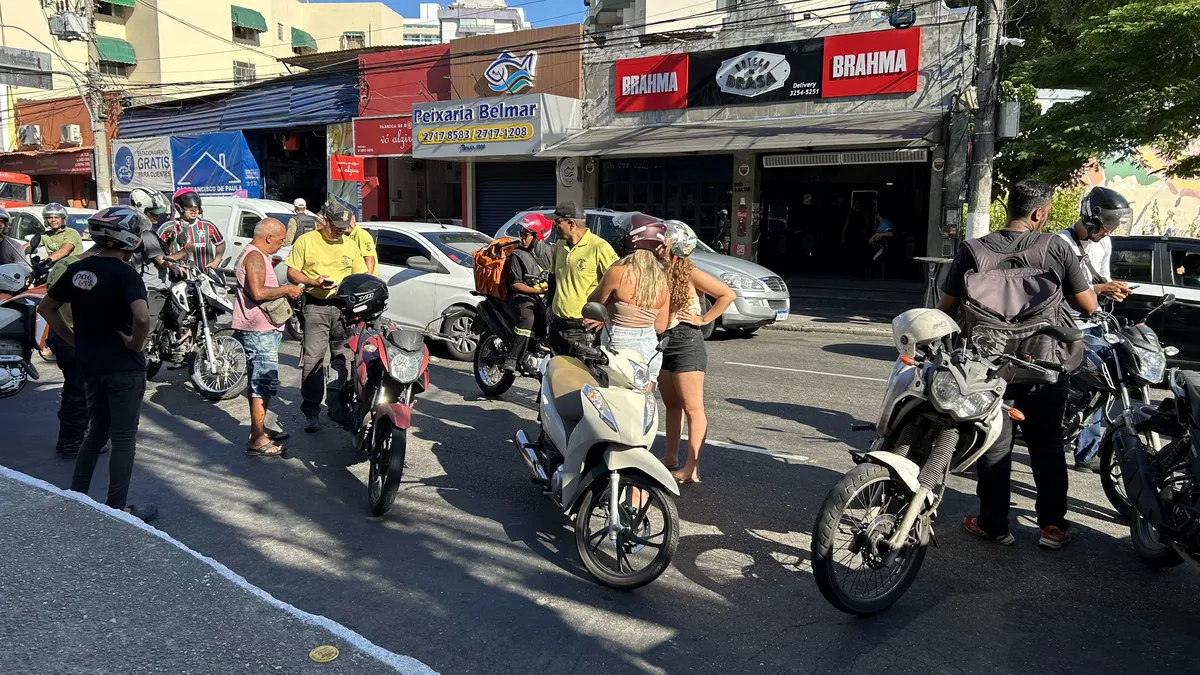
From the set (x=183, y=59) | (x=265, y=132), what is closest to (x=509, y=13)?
(x=183, y=59)

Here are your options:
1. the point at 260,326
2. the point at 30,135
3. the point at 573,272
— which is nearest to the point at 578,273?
the point at 573,272

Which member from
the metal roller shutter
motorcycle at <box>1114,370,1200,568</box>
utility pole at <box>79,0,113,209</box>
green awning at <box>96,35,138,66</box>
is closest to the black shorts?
motorcycle at <box>1114,370,1200,568</box>

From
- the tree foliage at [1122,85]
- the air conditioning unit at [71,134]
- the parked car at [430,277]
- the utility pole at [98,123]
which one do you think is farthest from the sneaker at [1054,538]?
the air conditioning unit at [71,134]

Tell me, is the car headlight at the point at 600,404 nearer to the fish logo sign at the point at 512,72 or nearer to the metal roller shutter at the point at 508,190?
the metal roller shutter at the point at 508,190

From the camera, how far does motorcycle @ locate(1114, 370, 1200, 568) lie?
11.8 ft

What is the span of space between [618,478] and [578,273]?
302 cm

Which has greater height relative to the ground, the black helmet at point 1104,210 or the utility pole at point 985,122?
the utility pole at point 985,122

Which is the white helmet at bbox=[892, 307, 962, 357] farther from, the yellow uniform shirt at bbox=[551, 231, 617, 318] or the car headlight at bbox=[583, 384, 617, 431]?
the yellow uniform shirt at bbox=[551, 231, 617, 318]

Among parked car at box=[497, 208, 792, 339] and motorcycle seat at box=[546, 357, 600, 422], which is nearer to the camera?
motorcycle seat at box=[546, 357, 600, 422]

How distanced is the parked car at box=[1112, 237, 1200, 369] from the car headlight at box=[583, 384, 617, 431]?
7.42m

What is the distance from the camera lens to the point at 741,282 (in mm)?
11992

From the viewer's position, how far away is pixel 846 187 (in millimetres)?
21078

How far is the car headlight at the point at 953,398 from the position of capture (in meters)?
3.68

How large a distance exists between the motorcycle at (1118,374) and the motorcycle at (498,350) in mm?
4361
